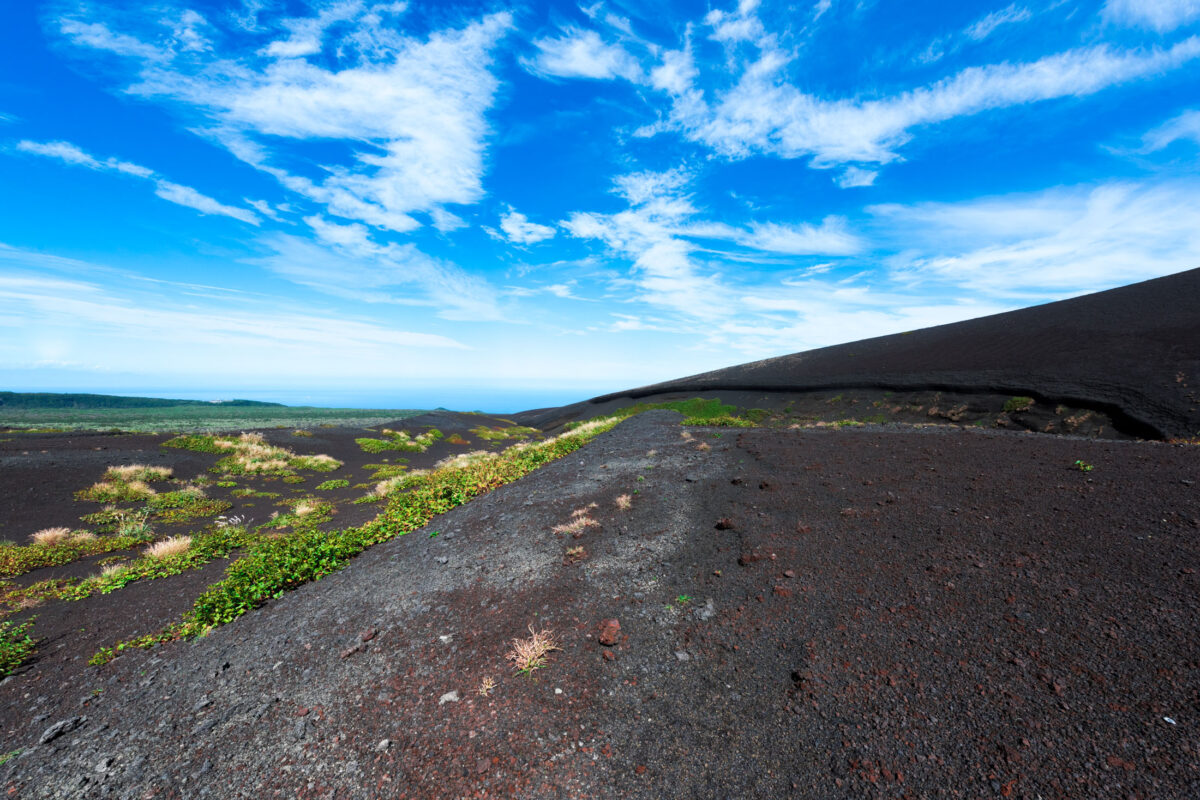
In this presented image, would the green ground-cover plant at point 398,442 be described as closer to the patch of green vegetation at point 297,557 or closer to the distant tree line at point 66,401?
the patch of green vegetation at point 297,557

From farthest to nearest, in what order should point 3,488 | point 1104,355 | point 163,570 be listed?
1. point 1104,355
2. point 3,488
3. point 163,570

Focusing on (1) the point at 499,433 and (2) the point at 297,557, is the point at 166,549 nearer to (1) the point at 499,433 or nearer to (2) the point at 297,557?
(2) the point at 297,557

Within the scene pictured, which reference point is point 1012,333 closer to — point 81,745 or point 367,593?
point 367,593

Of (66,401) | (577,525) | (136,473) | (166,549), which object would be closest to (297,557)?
(166,549)

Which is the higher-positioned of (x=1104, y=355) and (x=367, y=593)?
(x=1104, y=355)

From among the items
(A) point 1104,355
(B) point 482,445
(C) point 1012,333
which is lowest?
(B) point 482,445

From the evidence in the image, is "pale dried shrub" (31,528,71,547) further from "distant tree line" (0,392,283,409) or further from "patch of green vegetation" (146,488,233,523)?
"distant tree line" (0,392,283,409)

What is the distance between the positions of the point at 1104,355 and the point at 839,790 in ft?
103

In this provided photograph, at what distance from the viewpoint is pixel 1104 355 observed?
2258 centimetres

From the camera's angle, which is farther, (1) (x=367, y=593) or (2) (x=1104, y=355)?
(2) (x=1104, y=355)

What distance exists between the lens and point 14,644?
672cm

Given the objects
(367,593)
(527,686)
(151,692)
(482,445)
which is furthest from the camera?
(482,445)

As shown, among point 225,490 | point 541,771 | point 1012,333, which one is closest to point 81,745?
point 541,771

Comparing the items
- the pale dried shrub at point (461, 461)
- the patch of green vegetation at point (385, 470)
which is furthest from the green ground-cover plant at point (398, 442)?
the patch of green vegetation at point (385, 470)
